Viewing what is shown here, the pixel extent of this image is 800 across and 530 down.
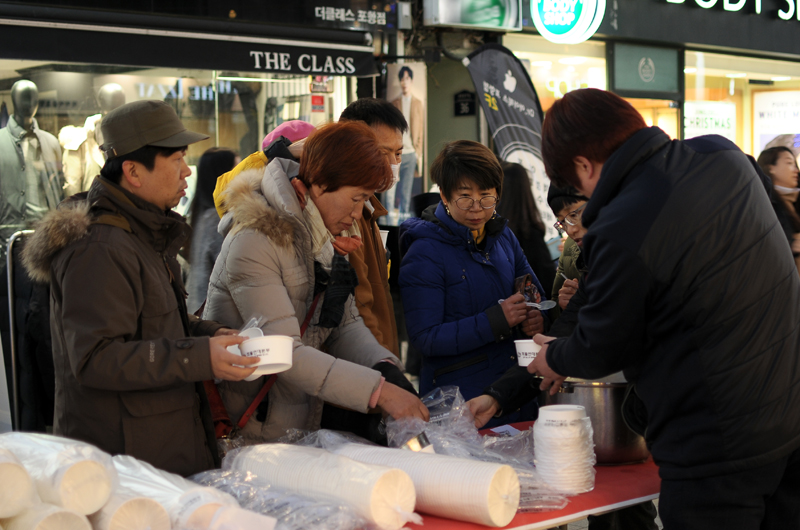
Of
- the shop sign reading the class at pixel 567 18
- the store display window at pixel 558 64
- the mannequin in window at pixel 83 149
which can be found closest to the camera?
the mannequin in window at pixel 83 149

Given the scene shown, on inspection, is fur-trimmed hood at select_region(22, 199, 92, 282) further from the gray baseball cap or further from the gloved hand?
the gloved hand

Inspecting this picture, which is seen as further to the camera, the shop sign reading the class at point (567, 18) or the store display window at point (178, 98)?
the shop sign reading the class at point (567, 18)

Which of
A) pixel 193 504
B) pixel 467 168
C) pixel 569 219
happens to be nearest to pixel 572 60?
pixel 569 219

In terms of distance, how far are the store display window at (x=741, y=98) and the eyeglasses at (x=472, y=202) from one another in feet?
26.6

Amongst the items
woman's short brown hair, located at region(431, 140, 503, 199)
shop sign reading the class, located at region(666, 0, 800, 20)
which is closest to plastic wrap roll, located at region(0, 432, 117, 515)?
woman's short brown hair, located at region(431, 140, 503, 199)

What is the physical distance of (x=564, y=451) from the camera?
7.47ft

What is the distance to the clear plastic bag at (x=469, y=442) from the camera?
224cm

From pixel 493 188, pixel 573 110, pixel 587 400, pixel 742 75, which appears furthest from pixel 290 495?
pixel 742 75

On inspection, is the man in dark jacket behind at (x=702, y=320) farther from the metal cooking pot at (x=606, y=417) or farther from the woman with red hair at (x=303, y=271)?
the woman with red hair at (x=303, y=271)

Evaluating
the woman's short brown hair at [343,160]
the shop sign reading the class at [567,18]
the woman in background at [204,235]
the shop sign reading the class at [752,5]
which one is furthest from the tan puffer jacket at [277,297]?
the shop sign reading the class at [752,5]

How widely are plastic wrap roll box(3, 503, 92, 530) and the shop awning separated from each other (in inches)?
181

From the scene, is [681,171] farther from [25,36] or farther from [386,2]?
[386,2]

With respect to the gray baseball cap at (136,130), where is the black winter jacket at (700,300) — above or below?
below

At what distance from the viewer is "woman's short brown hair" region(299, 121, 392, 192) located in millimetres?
2555
